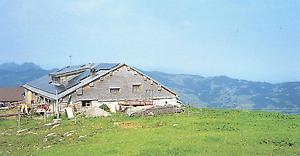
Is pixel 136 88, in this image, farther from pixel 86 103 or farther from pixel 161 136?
pixel 161 136

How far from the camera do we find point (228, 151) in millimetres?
27609

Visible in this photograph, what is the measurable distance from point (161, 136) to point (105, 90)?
30.4m

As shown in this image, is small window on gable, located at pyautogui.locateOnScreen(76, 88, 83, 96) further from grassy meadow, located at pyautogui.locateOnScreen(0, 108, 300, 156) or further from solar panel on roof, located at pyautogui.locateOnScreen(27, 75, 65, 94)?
grassy meadow, located at pyautogui.locateOnScreen(0, 108, 300, 156)

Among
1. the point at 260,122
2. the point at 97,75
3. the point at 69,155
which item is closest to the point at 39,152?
the point at 69,155

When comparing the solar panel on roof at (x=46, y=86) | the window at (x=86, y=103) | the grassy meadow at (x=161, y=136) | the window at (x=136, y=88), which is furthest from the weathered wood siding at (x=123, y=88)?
the grassy meadow at (x=161, y=136)

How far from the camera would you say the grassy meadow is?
2859 cm

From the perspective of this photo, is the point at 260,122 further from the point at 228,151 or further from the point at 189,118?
the point at 228,151

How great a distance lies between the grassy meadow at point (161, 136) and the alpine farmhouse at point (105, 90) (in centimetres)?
1140

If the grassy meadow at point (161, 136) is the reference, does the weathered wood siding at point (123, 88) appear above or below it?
above

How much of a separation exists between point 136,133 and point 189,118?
10.6 meters

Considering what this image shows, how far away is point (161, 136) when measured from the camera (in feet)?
111

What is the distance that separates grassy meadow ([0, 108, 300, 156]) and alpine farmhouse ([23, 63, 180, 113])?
449 inches

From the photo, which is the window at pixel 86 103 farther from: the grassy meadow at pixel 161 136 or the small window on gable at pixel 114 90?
the grassy meadow at pixel 161 136

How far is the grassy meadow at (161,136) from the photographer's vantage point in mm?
28594
